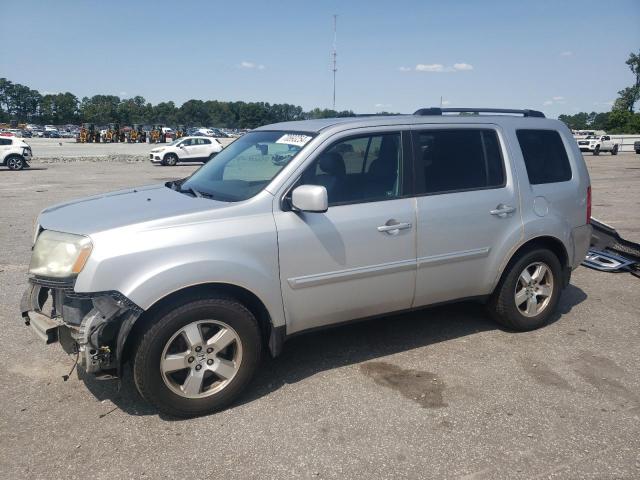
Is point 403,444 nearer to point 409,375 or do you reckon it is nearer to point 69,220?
point 409,375

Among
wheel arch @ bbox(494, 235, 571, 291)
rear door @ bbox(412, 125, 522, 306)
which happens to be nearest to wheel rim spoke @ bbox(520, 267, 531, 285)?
wheel arch @ bbox(494, 235, 571, 291)

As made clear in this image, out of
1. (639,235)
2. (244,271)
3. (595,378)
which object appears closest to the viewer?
(244,271)

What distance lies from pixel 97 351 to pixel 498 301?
10.6 ft

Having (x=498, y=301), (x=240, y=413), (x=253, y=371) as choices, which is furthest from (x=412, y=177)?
(x=240, y=413)

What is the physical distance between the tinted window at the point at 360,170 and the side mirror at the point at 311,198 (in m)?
0.27

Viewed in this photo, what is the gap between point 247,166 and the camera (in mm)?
4051

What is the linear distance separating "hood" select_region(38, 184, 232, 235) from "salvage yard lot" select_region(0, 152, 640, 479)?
46.8 inches

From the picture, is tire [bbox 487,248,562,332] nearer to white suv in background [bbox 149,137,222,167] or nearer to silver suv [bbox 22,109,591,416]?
silver suv [bbox 22,109,591,416]

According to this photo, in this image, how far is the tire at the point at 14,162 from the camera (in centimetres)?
2428

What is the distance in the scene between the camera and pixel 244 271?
3.31 meters

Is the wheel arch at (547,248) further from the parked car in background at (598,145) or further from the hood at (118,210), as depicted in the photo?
the parked car in background at (598,145)

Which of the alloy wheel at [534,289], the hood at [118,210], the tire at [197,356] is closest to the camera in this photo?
the tire at [197,356]

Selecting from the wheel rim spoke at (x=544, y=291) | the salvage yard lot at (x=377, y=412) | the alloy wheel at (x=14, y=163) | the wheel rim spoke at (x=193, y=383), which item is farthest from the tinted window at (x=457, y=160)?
the alloy wheel at (x=14, y=163)

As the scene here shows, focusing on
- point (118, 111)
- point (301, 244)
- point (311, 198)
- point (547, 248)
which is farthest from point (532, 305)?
point (118, 111)
